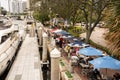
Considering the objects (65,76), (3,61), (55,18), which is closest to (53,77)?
(65,76)

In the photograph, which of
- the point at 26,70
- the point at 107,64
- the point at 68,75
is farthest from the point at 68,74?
the point at 26,70

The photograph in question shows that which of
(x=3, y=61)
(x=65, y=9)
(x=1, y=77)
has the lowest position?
(x=1, y=77)

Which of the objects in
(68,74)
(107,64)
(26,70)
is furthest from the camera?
(26,70)

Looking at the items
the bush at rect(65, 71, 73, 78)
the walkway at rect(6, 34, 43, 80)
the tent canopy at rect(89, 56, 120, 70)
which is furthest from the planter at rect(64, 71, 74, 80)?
the walkway at rect(6, 34, 43, 80)

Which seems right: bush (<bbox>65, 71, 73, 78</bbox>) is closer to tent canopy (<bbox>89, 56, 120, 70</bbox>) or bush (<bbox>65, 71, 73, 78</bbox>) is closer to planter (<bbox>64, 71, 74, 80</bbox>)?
planter (<bbox>64, 71, 74, 80</bbox>)

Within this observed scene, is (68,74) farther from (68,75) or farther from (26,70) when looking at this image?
(26,70)

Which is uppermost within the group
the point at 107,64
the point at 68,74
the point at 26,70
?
the point at 107,64

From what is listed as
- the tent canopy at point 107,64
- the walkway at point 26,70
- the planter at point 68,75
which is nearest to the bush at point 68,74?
the planter at point 68,75

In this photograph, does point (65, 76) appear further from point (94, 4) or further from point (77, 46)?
point (94, 4)

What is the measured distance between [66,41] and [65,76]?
14.4 m

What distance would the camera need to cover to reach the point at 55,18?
67062mm

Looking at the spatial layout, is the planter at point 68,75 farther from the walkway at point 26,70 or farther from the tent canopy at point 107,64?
the walkway at point 26,70

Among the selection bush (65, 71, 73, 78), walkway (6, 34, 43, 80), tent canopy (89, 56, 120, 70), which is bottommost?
walkway (6, 34, 43, 80)

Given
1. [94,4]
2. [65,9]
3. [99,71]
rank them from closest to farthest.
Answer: [99,71]
[94,4]
[65,9]
